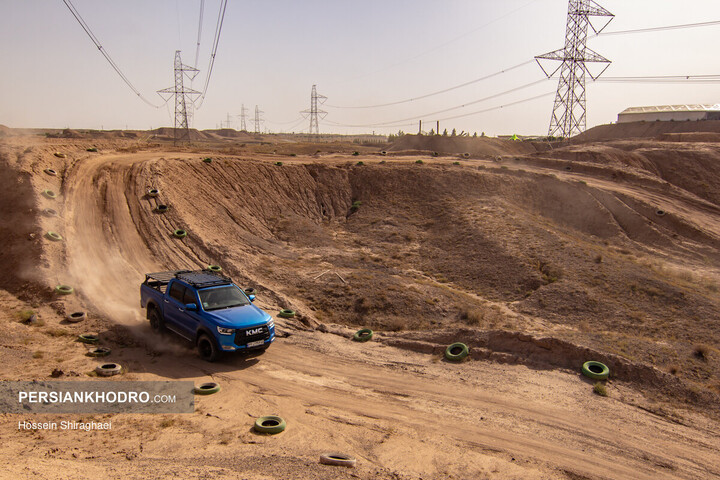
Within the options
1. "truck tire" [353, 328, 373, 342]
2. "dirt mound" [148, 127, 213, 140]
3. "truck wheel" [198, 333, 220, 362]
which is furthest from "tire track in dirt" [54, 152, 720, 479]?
"dirt mound" [148, 127, 213, 140]

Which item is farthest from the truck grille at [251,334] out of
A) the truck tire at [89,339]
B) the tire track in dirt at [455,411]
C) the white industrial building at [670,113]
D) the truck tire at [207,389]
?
the white industrial building at [670,113]

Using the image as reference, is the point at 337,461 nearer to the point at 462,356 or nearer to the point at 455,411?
the point at 455,411

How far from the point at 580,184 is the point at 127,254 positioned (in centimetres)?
3107

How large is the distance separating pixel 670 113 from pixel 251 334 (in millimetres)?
74240

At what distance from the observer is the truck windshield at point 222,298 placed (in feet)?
40.7

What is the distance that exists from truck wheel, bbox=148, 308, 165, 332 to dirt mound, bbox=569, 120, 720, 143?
53.8 meters

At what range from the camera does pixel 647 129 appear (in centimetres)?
5862

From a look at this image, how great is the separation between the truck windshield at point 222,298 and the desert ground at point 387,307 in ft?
5.11

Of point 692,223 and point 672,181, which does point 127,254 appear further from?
point 672,181

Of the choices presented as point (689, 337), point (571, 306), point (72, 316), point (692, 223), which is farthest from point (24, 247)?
point (692, 223)

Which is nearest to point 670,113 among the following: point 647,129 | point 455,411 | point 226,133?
point 647,129

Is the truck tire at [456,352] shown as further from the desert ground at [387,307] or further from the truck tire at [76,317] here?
the truck tire at [76,317]

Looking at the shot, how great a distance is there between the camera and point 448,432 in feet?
29.6

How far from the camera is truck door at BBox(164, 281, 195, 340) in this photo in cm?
1266
